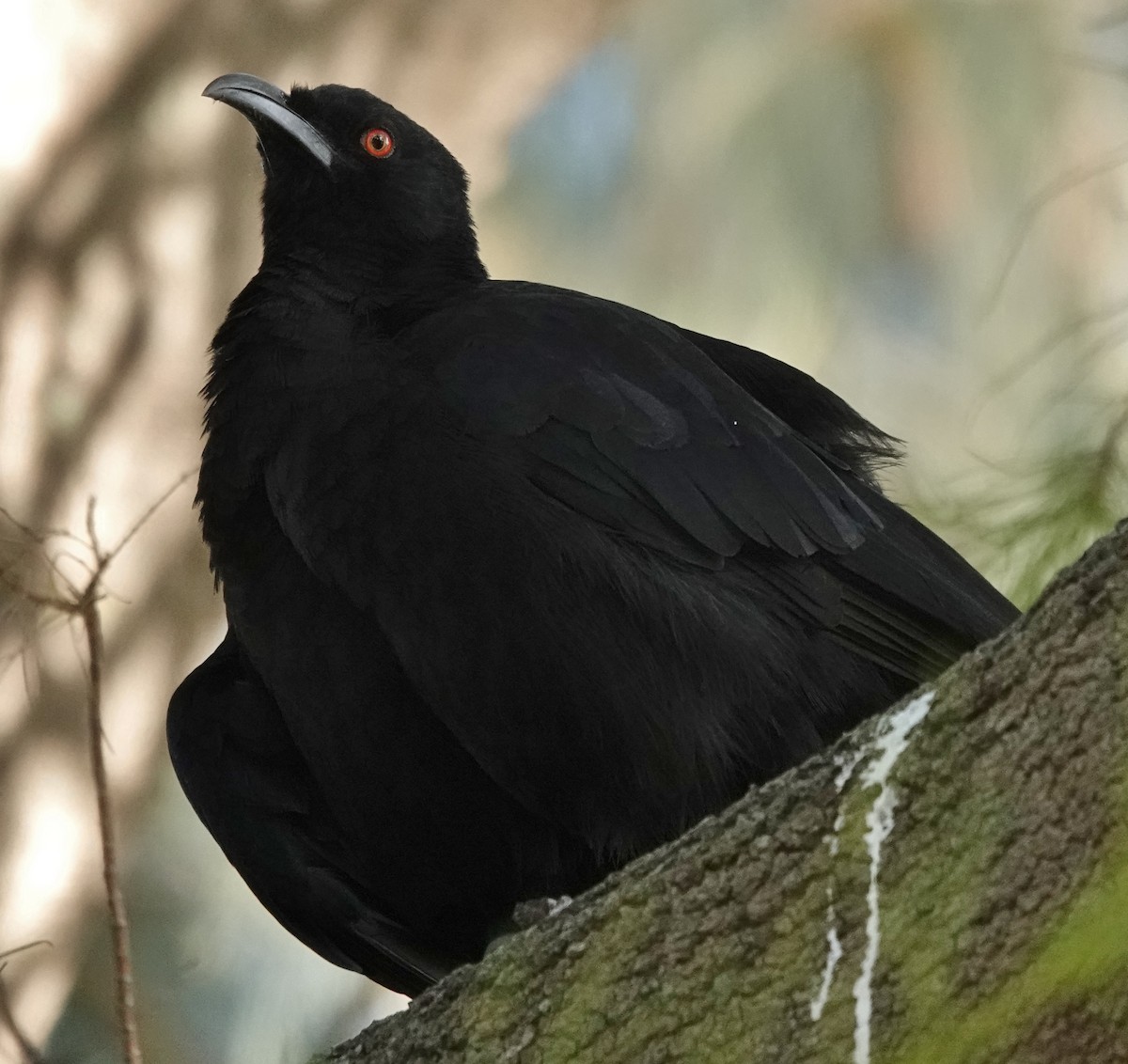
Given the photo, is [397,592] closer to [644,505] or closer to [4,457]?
[644,505]

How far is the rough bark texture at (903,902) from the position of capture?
6.13ft

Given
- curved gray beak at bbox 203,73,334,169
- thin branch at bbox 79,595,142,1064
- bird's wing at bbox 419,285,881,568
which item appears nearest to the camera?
thin branch at bbox 79,595,142,1064

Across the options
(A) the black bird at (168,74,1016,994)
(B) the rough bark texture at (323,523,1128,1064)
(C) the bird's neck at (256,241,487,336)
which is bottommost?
(B) the rough bark texture at (323,523,1128,1064)

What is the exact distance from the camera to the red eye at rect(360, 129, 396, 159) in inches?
169

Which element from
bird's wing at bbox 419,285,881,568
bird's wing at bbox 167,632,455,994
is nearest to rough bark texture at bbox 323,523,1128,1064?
bird's wing at bbox 419,285,881,568

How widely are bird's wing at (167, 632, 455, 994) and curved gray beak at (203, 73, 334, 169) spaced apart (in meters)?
1.12

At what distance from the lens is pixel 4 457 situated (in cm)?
592

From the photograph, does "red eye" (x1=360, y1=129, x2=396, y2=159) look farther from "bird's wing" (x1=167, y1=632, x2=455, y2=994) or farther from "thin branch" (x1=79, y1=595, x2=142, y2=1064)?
"thin branch" (x1=79, y1=595, x2=142, y2=1064)

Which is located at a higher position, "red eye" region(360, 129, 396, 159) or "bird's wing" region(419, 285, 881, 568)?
"red eye" region(360, 129, 396, 159)

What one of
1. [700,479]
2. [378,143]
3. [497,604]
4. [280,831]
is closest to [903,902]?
[497,604]

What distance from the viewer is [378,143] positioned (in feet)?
14.1

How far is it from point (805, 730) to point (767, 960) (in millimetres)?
1150

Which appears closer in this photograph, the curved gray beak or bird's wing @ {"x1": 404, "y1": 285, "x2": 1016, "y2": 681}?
bird's wing @ {"x1": 404, "y1": 285, "x2": 1016, "y2": 681}

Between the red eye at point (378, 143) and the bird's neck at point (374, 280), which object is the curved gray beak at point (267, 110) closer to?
the red eye at point (378, 143)
